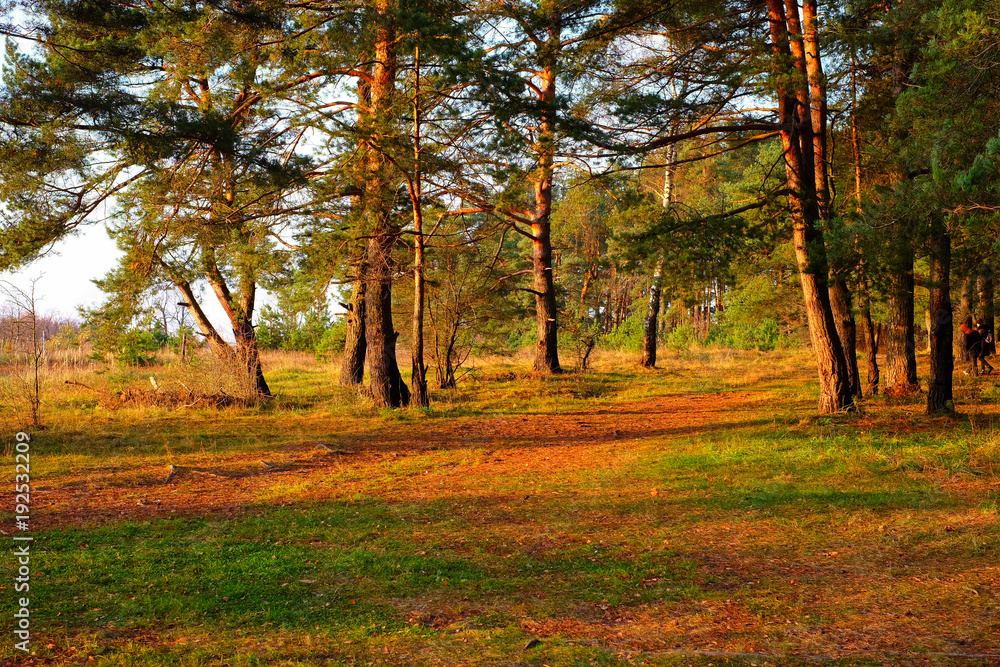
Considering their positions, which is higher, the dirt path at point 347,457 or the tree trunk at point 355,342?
the tree trunk at point 355,342

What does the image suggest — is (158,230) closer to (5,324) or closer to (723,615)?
(5,324)

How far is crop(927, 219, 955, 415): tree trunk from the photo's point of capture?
10.1 metres

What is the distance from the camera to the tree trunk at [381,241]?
13.2 meters

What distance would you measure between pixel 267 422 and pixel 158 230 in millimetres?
3868

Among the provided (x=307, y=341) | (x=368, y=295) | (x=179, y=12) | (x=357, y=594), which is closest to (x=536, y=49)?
(x=179, y=12)

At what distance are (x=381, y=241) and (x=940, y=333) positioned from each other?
941cm

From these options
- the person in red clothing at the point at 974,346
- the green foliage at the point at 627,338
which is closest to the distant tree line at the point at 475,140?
the person in red clothing at the point at 974,346

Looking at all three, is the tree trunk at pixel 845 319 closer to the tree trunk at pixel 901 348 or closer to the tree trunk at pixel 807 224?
the tree trunk at pixel 901 348

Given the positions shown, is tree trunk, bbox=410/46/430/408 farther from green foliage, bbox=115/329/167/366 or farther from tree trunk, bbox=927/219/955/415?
green foliage, bbox=115/329/167/366

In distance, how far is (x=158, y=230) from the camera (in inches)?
499

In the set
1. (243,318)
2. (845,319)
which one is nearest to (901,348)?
(845,319)

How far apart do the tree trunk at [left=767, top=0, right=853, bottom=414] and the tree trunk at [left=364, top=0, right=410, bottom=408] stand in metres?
6.41

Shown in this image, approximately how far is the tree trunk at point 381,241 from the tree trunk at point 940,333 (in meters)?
8.69

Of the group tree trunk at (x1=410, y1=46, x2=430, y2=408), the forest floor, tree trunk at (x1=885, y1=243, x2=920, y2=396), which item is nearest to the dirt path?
the forest floor
